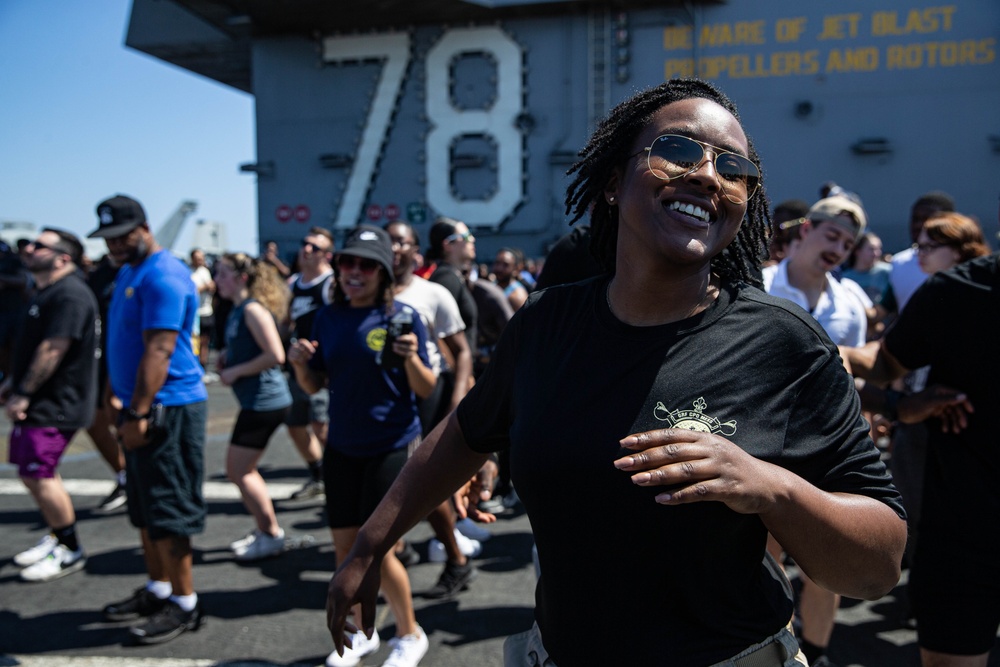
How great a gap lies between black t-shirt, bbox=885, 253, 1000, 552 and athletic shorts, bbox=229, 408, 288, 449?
404 cm

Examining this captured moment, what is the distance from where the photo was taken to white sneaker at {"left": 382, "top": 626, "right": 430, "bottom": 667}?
3.66 meters

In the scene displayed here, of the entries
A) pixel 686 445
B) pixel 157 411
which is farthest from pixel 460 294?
pixel 686 445

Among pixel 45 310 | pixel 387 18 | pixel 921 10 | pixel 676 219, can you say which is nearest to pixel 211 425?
pixel 45 310

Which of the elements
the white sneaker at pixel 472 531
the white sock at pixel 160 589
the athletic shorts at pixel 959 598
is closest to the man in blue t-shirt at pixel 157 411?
the white sock at pixel 160 589

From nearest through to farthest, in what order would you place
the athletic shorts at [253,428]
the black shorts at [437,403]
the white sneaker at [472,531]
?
the black shorts at [437,403]
the athletic shorts at [253,428]
the white sneaker at [472,531]

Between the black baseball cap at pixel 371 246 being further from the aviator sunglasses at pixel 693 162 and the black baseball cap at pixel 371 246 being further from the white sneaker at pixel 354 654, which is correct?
the aviator sunglasses at pixel 693 162

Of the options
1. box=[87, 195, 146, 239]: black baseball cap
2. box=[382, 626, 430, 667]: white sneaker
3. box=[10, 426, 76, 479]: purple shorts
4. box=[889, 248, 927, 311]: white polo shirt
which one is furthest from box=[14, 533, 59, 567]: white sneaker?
box=[889, 248, 927, 311]: white polo shirt

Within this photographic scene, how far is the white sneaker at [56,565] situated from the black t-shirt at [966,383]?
16.1 ft

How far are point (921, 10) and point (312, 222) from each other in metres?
16.5

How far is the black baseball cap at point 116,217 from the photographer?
421 cm

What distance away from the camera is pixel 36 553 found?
5258 millimetres

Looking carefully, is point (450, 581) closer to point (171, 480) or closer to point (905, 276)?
point (171, 480)

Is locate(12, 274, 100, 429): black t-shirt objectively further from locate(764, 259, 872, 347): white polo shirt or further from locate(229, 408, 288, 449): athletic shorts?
locate(764, 259, 872, 347): white polo shirt

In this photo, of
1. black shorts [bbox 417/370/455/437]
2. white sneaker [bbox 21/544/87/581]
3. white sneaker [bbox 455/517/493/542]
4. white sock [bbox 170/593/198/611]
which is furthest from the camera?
white sneaker [bbox 455/517/493/542]
